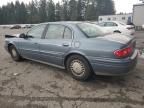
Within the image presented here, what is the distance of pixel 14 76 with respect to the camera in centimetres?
514

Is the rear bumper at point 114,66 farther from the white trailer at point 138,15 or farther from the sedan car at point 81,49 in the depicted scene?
the white trailer at point 138,15

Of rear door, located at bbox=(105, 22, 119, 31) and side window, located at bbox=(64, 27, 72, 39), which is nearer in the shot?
side window, located at bbox=(64, 27, 72, 39)

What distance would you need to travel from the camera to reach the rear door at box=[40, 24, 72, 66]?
→ 4625 millimetres

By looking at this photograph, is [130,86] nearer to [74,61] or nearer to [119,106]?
[119,106]

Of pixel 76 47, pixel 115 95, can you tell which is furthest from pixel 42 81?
pixel 115 95

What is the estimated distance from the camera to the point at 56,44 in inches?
189

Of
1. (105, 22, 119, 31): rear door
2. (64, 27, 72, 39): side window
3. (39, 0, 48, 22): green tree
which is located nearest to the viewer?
(64, 27, 72, 39): side window

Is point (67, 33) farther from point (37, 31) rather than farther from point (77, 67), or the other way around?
point (37, 31)

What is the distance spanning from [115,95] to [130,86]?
2.05 feet

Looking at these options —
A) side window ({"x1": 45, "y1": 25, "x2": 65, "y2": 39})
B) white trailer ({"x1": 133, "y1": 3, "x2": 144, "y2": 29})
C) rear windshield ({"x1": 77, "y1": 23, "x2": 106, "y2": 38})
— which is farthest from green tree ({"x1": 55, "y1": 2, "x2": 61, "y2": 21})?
rear windshield ({"x1": 77, "y1": 23, "x2": 106, "y2": 38})

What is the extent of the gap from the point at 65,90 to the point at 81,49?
41.6 inches

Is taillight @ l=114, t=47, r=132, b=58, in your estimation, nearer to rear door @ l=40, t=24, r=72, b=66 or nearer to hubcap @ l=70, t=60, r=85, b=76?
hubcap @ l=70, t=60, r=85, b=76

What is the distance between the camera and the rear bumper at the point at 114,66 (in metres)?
3.84

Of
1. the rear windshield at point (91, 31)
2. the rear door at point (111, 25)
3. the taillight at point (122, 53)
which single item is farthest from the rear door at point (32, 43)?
the rear door at point (111, 25)
